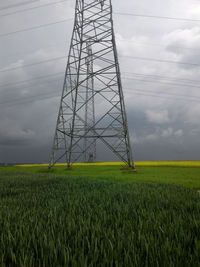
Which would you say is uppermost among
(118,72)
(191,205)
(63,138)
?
(118,72)

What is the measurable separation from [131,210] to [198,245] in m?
1.24

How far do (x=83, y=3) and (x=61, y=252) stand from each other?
22.4m

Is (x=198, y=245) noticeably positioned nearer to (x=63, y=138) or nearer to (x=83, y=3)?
(x=63, y=138)

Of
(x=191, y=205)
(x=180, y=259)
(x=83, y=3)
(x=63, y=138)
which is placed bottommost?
(x=191, y=205)

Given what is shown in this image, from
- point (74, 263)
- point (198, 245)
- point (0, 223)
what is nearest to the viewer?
point (74, 263)

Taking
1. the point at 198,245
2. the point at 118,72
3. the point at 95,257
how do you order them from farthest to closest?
the point at 118,72, the point at 198,245, the point at 95,257

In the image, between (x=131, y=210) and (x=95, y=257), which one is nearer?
(x=95, y=257)

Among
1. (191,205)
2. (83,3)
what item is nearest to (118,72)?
(83,3)

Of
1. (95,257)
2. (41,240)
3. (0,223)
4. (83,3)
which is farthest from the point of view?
(83,3)

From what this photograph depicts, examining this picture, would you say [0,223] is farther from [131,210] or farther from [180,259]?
[180,259]

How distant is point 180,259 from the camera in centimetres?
111

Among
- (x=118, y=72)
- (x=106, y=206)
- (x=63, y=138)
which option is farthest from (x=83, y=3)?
(x=106, y=206)

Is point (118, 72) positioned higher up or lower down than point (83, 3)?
lower down

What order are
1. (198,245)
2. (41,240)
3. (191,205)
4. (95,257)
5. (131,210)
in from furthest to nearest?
(191,205), (131,210), (41,240), (198,245), (95,257)
